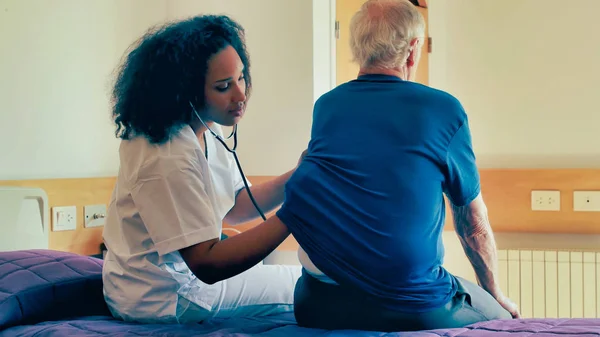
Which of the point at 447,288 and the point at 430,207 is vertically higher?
the point at 430,207

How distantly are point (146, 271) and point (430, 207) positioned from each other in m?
0.60

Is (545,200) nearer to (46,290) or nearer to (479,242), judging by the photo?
(479,242)

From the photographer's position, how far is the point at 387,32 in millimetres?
1297

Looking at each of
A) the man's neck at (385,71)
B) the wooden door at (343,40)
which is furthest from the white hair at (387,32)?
the wooden door at (343,40)

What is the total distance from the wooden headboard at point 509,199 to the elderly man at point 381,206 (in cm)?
130

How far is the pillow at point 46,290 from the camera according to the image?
1456 mm

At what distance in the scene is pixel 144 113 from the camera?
1342mm

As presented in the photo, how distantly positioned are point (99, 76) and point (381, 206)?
1.64m

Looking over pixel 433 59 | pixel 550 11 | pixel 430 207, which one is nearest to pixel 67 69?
pixel 433 59

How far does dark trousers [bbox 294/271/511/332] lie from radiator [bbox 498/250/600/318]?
119 cm

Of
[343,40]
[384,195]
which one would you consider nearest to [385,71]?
[384,195]

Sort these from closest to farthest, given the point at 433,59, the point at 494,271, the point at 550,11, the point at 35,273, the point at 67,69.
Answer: the point at 494,271
the point at 35,273
the point at 67,69
the point at 550,11
the point at 433,59

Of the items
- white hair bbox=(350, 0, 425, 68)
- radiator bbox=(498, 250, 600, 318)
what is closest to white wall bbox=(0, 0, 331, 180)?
radiator bbox=(498, 250, 600, 318)

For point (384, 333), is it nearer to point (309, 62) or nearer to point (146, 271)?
point (146, 271)
